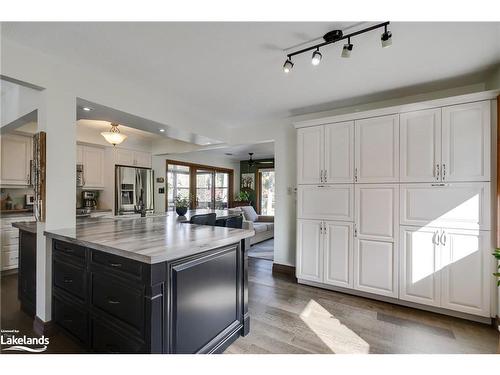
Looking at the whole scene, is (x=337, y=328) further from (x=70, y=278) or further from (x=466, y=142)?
(x=70, y=278)

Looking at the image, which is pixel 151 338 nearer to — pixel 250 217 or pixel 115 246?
pixel 115 246

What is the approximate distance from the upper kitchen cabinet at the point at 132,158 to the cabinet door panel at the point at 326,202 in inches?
154

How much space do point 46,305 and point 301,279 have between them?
9.32ft

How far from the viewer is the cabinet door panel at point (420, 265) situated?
241cm

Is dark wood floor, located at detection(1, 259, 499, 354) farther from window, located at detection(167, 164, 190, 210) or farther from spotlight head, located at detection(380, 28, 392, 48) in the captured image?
window, located at detection(167, 164, 190, 210)

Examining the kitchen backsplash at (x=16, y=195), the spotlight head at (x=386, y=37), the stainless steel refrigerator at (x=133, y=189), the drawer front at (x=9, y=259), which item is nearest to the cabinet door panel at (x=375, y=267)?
the spotlight head at (x=386, y=37)

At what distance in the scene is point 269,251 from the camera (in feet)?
16.5

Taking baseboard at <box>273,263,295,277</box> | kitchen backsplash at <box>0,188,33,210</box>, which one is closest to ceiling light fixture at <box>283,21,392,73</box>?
baseboard at <box>273,263,295,277</box>

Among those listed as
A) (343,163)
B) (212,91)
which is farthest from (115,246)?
(343,163)

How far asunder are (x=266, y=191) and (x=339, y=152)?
509 cm

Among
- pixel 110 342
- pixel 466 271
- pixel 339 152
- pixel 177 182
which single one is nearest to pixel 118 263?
pixel 110 342

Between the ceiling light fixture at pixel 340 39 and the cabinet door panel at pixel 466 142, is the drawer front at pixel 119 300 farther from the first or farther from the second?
the cabinet door panel at pixel 466 142

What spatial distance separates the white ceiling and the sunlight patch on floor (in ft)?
8.09

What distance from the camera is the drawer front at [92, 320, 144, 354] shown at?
55.4 inches
